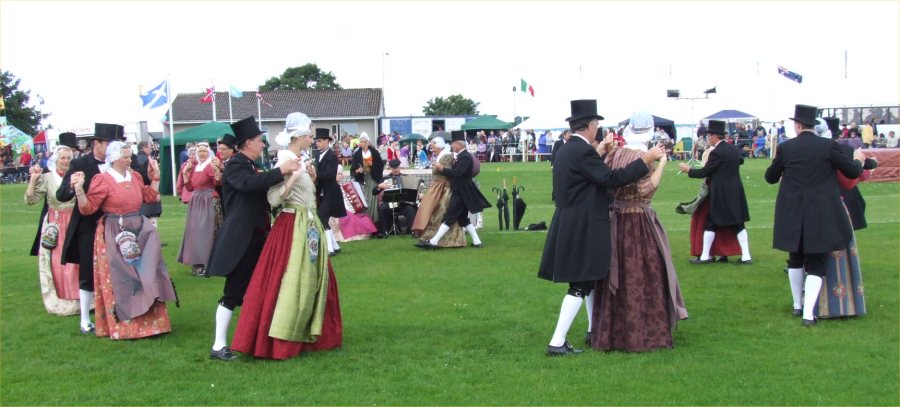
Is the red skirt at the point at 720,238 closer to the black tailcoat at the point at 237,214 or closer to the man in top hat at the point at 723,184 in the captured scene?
the man in top hat at the point at 723,184

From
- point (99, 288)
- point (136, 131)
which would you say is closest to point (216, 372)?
point (99, 288)

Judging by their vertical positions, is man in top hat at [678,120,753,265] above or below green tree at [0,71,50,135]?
below

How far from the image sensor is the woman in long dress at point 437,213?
13.3 m

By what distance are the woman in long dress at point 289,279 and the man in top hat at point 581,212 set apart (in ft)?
6.12

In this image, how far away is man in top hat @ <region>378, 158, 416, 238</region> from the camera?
15.1 m

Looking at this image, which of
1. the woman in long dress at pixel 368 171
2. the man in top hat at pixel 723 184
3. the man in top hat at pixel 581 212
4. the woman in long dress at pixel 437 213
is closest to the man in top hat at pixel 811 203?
the man in top hat at pixel 581 212

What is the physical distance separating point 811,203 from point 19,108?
64073mm

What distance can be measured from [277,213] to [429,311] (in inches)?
93.4

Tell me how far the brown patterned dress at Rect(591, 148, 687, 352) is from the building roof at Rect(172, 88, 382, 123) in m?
59.1

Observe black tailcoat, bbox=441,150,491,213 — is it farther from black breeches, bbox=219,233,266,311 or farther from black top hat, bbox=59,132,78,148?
black breeches, bbox=219,233,266,311

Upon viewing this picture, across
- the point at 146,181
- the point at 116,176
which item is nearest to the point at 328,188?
the point at 146,181

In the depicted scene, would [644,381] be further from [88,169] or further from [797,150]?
[88,169]

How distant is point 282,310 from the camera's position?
6.66 metres

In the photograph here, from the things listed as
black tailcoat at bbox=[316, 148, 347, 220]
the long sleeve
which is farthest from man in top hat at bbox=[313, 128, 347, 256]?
the long sleeve
